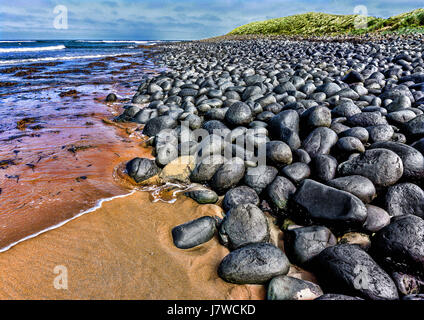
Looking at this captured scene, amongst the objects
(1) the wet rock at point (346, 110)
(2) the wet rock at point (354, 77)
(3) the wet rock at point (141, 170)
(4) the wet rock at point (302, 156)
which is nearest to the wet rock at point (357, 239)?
(4) the wet rock at point (302, 156)

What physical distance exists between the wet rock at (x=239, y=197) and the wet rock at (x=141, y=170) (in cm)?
113

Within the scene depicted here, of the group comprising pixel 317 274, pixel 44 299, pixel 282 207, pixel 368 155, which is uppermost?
pixel 368 155

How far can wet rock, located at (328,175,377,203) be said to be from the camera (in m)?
2.29

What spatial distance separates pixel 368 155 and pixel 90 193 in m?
3.15

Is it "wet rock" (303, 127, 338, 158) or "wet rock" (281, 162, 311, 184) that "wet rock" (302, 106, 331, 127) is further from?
"wet rock" (281, 162, 311, 184)

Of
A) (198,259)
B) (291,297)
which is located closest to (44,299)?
(198,259)

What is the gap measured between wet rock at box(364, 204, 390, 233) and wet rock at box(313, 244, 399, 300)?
403 millimetres

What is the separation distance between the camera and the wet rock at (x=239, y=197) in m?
2.60

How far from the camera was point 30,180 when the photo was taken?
3.04m

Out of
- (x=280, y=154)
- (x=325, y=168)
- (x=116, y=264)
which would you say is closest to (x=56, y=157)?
(x=116, y=264)

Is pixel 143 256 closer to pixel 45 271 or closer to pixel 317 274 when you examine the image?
pixel 45 271

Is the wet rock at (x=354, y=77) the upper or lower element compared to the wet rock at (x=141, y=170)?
upper

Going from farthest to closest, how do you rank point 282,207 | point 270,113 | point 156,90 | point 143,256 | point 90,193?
point 156,90 → point 270,113 → point 90,193 → point 282,207 → point 143,256

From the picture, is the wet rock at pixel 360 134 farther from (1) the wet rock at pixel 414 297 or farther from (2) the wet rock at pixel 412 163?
(1) the wet rock at pixel 414 297
